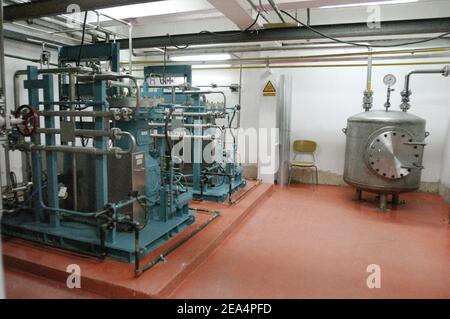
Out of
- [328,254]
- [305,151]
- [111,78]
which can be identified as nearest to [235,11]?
[111,78]

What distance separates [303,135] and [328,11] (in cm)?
234

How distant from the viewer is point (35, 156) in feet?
10.0

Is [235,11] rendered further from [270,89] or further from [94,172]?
[270,89]

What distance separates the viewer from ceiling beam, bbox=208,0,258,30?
3.01m

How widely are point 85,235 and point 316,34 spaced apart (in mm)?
3242

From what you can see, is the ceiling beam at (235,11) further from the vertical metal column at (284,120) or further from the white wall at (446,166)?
the white wall at (446,166)

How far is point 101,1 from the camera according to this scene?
114 inches

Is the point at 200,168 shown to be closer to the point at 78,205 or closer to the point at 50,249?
the point at 78,205

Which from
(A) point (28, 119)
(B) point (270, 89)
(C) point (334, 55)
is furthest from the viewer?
(B) point (270, 89)

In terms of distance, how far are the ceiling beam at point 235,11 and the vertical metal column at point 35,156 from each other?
1841 mm

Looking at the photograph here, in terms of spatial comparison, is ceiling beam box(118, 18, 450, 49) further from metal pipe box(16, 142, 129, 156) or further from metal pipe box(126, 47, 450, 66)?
metal pipe box(16, 142, 129, 156)

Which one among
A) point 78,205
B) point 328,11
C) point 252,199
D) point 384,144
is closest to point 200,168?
point 252,199
